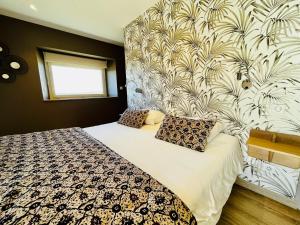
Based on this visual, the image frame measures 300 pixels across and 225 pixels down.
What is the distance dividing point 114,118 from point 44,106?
58.8 inches

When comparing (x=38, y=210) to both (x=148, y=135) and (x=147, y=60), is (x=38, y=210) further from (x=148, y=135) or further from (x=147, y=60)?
(x=147, y=60)

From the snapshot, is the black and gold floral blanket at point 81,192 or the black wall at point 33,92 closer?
the black and gold floral blanket at point 81,192

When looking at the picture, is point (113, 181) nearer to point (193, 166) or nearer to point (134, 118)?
point (193, 166)

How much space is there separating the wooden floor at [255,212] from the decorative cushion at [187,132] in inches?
24.7

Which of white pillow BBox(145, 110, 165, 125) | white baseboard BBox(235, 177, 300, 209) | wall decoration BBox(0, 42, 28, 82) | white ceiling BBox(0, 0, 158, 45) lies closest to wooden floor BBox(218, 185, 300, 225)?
white baseboard BBox(235, 177, 300, 209)

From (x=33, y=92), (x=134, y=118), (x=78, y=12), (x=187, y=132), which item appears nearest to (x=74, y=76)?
(x=33, y=92)

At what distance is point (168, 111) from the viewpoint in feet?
7.61

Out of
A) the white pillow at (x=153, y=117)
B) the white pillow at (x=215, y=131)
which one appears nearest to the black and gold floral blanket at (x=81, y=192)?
the white pillow at (x=215, y=131)

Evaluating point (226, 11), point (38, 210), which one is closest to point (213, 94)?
point (226, 11)

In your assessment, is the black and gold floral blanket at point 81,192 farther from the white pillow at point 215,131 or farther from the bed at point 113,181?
the white pillow at point 215,131

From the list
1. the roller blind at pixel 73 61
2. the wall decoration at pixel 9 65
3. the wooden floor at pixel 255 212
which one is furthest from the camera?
the roller blind at pixel 73 61

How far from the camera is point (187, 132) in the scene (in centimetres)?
159

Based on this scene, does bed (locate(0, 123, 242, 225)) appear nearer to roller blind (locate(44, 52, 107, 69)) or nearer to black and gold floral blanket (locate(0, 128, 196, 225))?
black and gold floral blanket (locate(0, 128, 196, 225))

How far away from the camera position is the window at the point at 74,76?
9.25 feet
